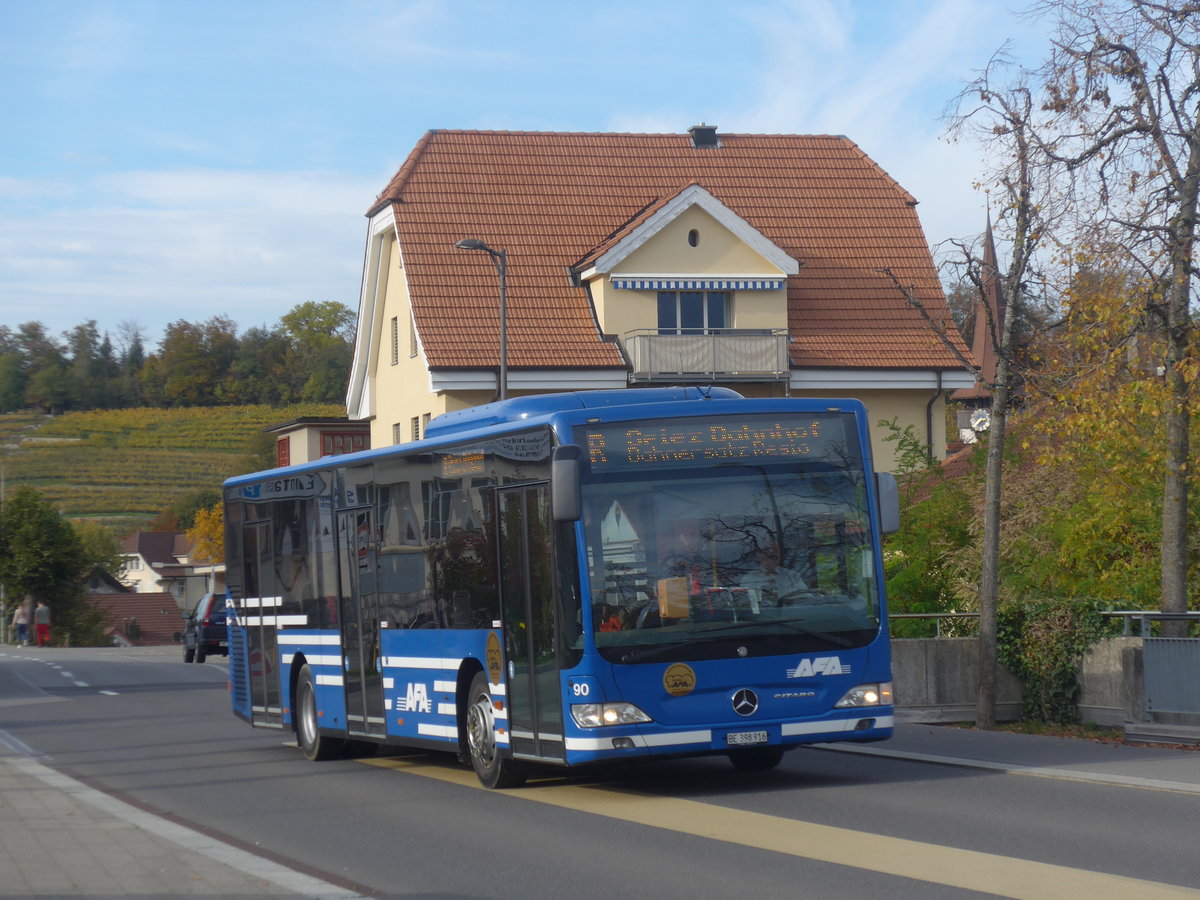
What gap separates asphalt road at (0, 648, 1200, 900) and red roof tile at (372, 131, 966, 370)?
72.3 feet

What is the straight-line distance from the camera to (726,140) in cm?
4588

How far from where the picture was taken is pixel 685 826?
1108 cm

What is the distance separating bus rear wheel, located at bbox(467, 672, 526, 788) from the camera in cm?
1354

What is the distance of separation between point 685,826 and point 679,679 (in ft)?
4.80

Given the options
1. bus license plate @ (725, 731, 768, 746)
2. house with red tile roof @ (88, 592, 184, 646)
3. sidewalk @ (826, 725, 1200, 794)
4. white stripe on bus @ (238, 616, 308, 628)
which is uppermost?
white stripe on bus @ (238, 616, 308, 628)

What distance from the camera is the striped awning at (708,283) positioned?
40.0 metres

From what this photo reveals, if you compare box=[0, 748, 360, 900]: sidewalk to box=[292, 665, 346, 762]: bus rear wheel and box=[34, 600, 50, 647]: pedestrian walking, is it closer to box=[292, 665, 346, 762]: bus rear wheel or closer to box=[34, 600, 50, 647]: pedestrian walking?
box=[292, 665, 346, 762]: bus rear wheel

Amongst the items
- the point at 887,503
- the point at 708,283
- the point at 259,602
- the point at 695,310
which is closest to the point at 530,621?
the point at 887,503

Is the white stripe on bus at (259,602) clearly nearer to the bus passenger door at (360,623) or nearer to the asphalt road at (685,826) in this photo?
the asphalt road at (685,826)

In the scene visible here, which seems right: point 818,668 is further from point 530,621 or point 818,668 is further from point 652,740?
point 530,621

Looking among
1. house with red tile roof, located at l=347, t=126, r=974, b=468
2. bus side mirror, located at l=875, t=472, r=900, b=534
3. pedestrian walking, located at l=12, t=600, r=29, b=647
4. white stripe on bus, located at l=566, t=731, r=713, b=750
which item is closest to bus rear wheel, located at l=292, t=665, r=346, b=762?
white stripe on bus, located at l=566, t=731, r=713, b=750

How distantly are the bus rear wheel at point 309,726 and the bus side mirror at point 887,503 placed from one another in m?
6.92

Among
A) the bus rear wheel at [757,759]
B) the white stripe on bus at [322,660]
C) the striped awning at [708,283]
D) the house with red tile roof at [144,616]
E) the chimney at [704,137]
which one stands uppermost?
the chimney at [704,137]

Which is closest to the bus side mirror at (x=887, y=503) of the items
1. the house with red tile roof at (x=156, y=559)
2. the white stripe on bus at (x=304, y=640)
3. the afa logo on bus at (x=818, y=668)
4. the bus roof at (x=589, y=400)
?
the afa logo on bus at (x=818, y=668)
